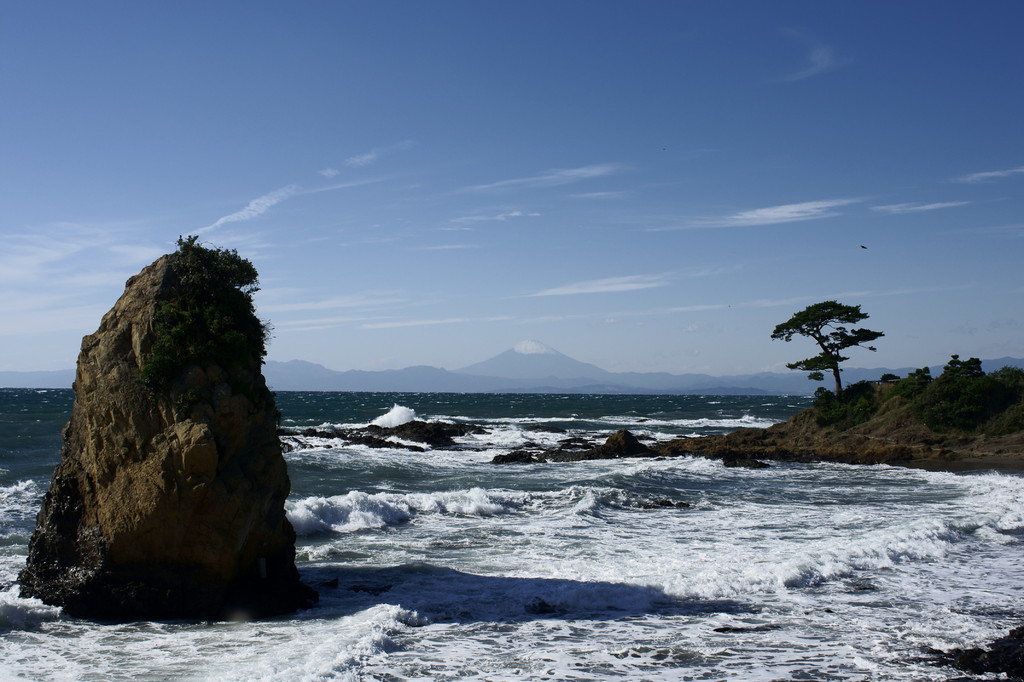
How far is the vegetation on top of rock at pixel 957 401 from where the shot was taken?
34062mm

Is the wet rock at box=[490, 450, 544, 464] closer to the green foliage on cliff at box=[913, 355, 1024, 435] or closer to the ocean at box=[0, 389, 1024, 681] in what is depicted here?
the ocean at box=[0, 389, 1024, 681]

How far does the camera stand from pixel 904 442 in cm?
3444

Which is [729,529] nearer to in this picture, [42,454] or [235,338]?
[235,338]

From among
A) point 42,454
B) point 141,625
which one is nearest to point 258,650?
point 141,625

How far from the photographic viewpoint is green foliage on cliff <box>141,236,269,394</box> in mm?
10328

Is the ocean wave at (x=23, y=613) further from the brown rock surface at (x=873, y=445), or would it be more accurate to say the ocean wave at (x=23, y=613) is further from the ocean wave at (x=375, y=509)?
the brown rock surface at (x=873, y=445)

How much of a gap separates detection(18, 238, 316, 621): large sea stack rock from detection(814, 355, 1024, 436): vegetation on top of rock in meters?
32.3

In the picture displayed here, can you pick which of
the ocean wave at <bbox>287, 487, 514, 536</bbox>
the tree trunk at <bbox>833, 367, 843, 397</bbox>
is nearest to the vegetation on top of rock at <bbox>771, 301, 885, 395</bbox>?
the tree trunk at <bbox>833, 367, 843, 397</bbox>

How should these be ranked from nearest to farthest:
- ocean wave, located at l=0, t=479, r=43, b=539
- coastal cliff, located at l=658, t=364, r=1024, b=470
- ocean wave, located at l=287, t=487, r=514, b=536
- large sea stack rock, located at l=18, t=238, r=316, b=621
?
large sea stack rock, located at l=18, t=238, r=316, b=621
ocean wave, located at l=0, t=479, r=43, b=539
ocean wave, located at l=287, t=487, r=514, b=536
coastal cliff, located at l=658, t=364, r=1024, b=470

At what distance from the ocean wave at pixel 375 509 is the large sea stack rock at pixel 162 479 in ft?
19.7

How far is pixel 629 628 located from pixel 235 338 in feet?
20.8

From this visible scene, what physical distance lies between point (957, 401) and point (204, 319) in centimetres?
3413

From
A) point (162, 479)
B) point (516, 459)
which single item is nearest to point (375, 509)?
point (162, 479)

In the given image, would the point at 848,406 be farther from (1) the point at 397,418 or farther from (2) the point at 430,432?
(1) the point at 397,418
